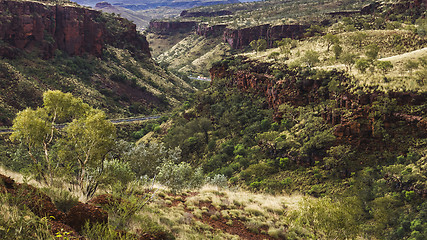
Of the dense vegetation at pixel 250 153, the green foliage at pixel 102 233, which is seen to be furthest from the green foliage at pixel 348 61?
the green foliage at pixel 102 233

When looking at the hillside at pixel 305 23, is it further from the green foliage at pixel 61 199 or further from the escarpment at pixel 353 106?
the green foliage at pixel 61 199

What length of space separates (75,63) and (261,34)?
96.3 meters

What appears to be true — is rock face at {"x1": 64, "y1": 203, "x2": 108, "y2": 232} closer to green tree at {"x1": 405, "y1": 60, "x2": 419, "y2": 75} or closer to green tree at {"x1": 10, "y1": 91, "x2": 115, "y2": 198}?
green tree at {"x1": 10, "y1": 91, "x2": 115, "y2": 198}

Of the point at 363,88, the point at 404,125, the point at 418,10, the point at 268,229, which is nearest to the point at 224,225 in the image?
the point at 268,229

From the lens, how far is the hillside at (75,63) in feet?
237

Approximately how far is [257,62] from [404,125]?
35.0 meters

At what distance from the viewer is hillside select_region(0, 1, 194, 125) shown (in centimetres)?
7225

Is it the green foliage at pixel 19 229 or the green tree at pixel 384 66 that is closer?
the green foliage at pixel 19 229

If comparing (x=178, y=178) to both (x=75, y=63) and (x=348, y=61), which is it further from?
(x=75, y=63)

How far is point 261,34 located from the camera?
154m

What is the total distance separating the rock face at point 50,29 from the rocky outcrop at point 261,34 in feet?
249

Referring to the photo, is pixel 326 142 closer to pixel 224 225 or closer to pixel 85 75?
pixel 224 225

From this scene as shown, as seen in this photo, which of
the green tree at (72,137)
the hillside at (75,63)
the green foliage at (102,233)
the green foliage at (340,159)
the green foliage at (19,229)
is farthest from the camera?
the hillside at (75,63)

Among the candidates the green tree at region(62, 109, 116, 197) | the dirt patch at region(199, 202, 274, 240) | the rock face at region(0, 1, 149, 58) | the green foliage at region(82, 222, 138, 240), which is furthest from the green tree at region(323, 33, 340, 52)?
the rock face at region(0, 1, 149, 58)
